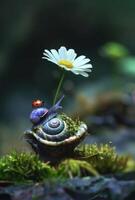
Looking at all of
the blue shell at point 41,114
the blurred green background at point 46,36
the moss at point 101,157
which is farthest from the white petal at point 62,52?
the blurred green background at point 46,36

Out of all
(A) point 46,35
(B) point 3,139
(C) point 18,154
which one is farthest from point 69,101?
(C) point 18,154

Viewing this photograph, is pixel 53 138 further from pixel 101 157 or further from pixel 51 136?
pixel 101 157

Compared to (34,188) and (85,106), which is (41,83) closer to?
(85,106)

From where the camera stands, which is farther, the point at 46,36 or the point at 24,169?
the point at 46,36

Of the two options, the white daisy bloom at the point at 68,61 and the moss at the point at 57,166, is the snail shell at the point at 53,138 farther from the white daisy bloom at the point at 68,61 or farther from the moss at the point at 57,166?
the white daisy bloom at the point at 68,61

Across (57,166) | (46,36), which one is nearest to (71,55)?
(57,166)

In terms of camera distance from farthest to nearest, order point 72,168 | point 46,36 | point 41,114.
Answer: point 46,36, point 41,114, point 72,168
